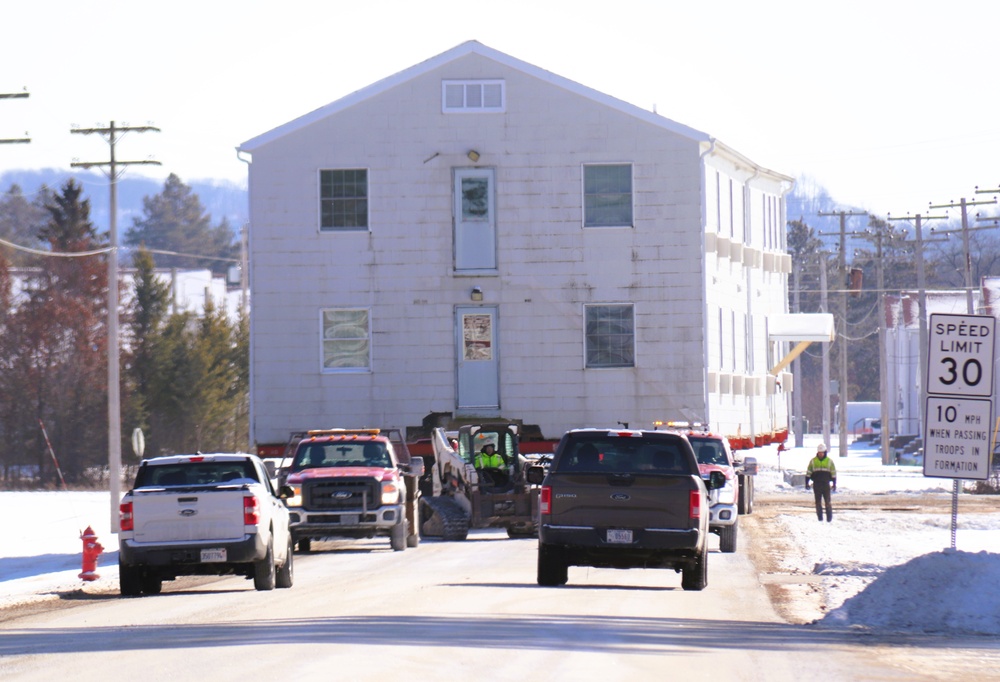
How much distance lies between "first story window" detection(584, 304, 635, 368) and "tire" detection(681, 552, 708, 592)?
64.4 ft

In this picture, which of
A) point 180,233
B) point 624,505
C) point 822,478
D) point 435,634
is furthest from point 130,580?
point 180,233

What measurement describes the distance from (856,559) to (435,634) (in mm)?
13087

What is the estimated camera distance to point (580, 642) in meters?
14.9

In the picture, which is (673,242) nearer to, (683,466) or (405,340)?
(405,340)

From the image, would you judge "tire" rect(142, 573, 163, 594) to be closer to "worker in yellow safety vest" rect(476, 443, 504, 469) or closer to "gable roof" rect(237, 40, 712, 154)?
"worker in yellow safety vest" rect(476, 443, 504, 469)

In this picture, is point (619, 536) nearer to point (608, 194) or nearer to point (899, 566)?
point (899, 566)

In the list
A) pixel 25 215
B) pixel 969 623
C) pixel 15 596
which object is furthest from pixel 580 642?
pixel 25 215

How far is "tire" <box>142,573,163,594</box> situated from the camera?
22.0 meters

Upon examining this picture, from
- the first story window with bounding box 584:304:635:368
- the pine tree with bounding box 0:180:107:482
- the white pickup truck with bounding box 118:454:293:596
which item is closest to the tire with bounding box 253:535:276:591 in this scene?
the white pickup truck with bounding box 118:454:293:596

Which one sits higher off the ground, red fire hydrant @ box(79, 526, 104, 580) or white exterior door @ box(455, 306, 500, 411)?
white exterior door @ box(455, 306, 500, 411)

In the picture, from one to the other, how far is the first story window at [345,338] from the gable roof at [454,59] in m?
4.44

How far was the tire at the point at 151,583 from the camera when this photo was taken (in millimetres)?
22031

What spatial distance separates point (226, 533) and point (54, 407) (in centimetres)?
5169

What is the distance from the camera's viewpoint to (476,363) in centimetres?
4097
